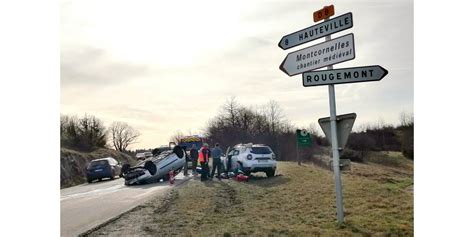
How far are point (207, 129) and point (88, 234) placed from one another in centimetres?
1170

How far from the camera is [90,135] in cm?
1533

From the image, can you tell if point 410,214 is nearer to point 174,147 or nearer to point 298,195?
point 298,195

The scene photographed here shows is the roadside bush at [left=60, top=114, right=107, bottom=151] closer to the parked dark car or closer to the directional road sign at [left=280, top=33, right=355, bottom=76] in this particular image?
the parked dark car

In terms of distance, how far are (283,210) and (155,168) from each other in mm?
7879

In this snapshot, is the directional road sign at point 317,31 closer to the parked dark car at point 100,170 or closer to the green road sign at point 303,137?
the green road sign at point 303,137

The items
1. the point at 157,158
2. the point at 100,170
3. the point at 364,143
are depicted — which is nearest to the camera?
the point at 364,143

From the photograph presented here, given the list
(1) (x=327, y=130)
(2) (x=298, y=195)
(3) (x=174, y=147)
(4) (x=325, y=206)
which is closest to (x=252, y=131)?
(3) (x=174, y=147)

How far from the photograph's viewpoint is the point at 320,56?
6.20m

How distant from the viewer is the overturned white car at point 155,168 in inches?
562

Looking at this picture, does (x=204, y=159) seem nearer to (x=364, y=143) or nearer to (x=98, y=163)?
(x=364, y=143)

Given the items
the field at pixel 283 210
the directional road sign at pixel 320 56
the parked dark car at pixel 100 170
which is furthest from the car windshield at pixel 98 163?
the directional road sign at pixel 320 56

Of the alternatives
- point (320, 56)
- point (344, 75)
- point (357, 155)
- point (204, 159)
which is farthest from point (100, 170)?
point (344, 75)

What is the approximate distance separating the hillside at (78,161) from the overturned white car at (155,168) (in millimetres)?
1664

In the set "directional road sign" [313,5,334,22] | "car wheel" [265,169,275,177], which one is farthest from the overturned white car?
"directional road sign" [313,5,334,22]
